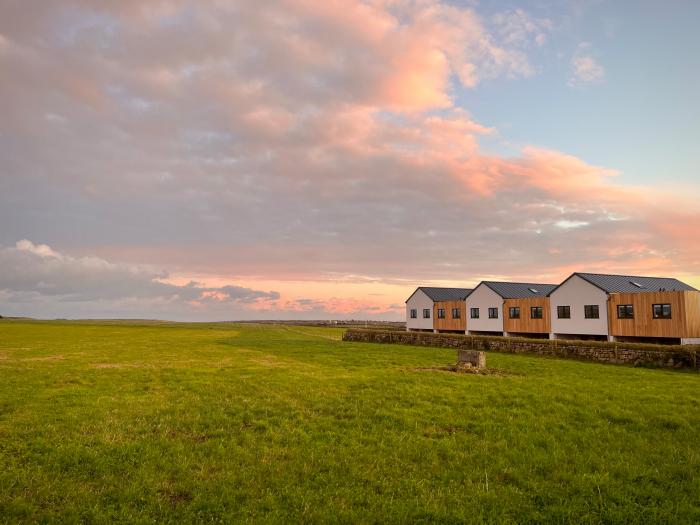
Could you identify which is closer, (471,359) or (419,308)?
(471,359)

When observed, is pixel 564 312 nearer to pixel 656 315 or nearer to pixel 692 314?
pixel 656 315

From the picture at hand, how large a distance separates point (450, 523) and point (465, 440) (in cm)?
413

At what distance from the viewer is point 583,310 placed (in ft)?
173

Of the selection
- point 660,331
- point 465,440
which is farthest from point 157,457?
point 660,331

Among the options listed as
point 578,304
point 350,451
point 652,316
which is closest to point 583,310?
point 578,304

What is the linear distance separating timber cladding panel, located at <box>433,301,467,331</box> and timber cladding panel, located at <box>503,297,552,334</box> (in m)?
9.16

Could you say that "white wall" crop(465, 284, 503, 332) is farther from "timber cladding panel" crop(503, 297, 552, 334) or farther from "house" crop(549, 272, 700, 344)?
"house" crop(549, 272, 700, 344)

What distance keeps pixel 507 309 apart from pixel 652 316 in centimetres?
1964

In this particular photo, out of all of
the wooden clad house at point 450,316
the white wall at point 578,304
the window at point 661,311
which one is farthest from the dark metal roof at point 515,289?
the window at point 661,311

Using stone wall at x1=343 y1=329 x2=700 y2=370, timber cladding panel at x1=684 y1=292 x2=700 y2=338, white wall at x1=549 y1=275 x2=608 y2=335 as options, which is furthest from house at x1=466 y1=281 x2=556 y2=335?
stone wall at x1=343 y1=329 x2=700 y2=370

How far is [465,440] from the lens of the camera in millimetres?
12016

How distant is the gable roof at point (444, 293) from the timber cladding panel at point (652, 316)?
30.5 m

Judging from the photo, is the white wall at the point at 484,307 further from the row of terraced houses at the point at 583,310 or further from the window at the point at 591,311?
the window at the point at 591,311

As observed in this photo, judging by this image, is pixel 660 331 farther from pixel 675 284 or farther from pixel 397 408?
pixel 397 408
